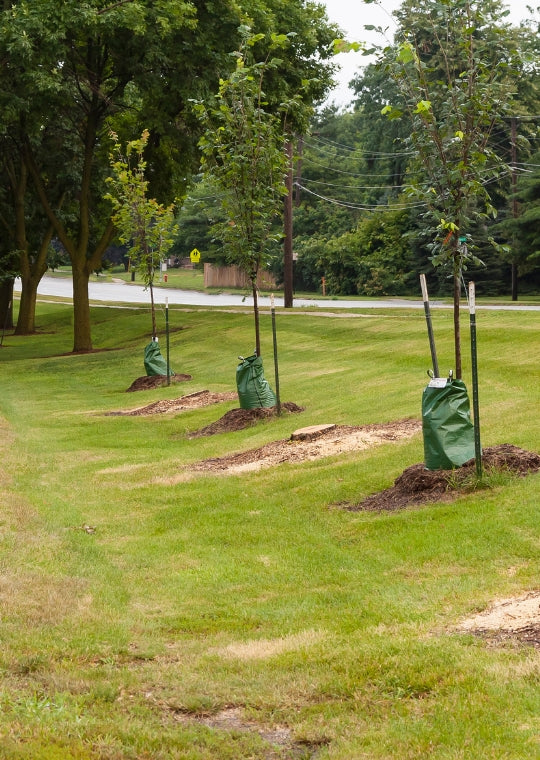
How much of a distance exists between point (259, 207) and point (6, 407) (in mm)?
8655

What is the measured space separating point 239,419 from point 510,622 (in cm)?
1062

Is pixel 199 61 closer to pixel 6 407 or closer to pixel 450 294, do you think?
pixel 6 407

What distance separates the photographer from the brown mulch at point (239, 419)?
16531 millimetres

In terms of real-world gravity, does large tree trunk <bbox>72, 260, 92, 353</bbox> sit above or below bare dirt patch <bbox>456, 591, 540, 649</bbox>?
above

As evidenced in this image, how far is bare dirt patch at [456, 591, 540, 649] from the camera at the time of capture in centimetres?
616

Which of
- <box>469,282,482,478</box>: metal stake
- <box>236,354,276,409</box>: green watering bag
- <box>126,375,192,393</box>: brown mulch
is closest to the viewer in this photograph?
<box>469,282,482,478</box>: metal stake

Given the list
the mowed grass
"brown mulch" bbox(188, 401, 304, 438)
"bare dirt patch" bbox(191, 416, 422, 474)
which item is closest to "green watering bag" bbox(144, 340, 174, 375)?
"brown mulch" bbox(188, 401, 304, 438)

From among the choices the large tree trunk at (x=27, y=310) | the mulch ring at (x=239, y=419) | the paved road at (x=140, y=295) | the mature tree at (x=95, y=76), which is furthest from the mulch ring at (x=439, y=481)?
the paved road at (x=140, y=295)

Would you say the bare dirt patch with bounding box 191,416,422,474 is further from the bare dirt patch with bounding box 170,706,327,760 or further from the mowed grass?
the bare dirt patch with bounding box 170,706,327,760

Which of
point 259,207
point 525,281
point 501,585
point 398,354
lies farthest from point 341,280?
point 501,585

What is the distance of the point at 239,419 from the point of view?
16.8m

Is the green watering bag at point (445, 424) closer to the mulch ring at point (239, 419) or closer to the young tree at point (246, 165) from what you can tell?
the young tree at point (246, 165)

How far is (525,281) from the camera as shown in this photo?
52719 mm

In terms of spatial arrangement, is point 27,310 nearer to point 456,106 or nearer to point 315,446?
point 315,446
